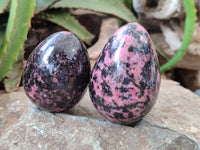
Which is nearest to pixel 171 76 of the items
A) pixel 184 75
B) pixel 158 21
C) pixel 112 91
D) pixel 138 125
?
pixel 184 75

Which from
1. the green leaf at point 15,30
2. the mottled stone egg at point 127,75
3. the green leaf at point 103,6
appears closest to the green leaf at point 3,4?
the green leaf at point 15,30

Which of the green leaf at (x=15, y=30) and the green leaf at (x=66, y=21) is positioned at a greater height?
the green leaf at (x=15, y=30)

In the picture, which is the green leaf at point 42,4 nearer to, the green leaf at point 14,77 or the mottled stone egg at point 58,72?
the green leaf at point 14,77

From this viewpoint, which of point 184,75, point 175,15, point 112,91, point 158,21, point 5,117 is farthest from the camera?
point 184,75

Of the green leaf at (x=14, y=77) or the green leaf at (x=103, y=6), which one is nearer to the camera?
the green leaf at (x=14, y=77)

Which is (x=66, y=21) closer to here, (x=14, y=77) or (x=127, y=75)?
(x=14, y=77)

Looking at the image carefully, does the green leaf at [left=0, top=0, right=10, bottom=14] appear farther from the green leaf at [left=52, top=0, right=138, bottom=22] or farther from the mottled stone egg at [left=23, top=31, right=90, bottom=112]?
the mottled stone egg at [left=23, top=31, right=90, bottom=112]

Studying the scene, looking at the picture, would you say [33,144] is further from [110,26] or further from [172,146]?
[110,26]
